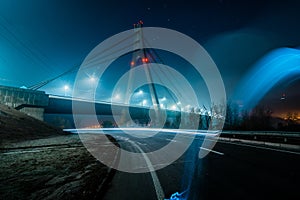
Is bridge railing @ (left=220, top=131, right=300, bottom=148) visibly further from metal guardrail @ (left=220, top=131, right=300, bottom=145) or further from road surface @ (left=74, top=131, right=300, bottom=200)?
road surface @ (left=74, top=131, right=300, bottom=200)

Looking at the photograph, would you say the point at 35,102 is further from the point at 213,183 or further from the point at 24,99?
the point at 213,183

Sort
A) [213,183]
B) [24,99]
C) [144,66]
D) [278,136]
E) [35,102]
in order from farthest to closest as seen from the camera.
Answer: [144,66], [35,102], [24,99], [278,136], [213,183]

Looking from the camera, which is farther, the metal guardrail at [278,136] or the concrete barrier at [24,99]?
the concrete barrier at [24,99]

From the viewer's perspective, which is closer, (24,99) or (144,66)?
(24,99)

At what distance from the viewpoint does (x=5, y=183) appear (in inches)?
164

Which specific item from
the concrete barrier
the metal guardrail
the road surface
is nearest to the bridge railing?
the metal guardrail

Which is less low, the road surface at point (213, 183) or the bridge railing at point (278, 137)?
the bridge railing at point (278, 137)

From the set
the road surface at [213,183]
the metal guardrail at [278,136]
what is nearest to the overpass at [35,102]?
the road surface at [213,183]

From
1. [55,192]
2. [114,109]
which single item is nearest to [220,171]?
[55,192]

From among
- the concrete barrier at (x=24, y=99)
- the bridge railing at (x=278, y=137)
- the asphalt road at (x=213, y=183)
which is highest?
the concrete barrier at (x=24, y=99)

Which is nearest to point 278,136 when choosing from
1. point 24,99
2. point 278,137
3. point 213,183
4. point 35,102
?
point 278,137

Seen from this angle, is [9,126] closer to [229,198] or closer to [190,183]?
[190,183]

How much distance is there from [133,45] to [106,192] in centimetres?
6951

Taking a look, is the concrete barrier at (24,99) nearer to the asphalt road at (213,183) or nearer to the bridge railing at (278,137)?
the asphalt road at (213,183)
